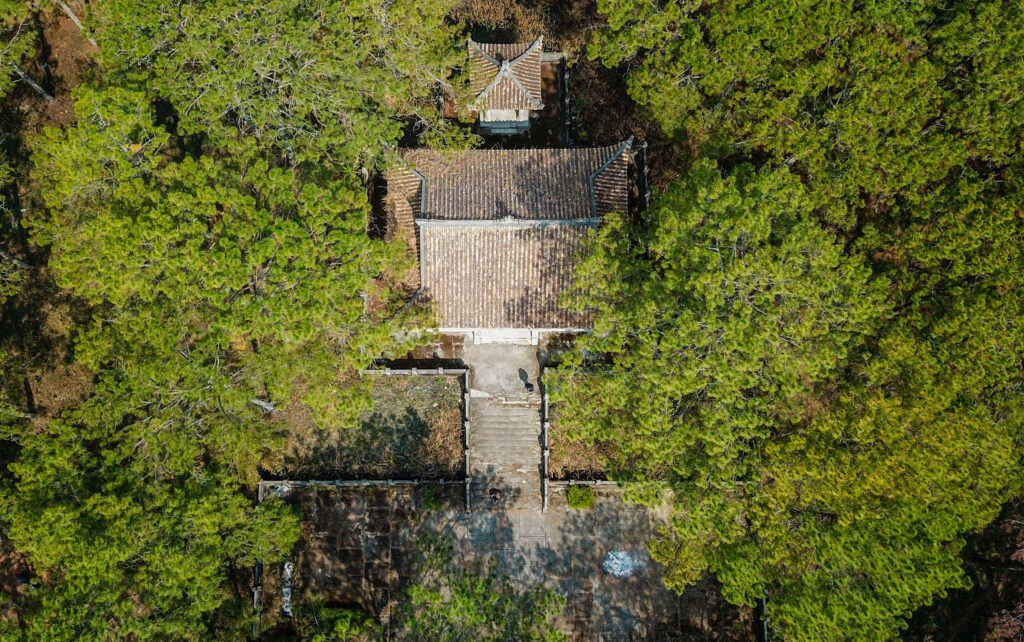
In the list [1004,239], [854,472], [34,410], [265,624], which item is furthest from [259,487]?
[1004,239]

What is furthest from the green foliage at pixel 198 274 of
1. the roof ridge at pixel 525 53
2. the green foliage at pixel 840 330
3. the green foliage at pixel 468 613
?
the roof ridge at pixel 525 53

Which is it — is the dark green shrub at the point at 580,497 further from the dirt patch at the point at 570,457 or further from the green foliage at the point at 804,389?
the green foliage at the point at 804,389

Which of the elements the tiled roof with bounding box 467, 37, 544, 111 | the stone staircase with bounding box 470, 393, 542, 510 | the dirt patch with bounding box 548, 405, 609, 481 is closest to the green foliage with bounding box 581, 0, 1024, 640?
the dirt patch with bounding box 548, 405, 609, 481

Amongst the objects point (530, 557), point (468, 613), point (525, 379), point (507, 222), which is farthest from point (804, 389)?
point (530, 557)

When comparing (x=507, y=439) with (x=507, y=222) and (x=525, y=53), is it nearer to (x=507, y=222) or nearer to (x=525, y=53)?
(x=507, y=222)

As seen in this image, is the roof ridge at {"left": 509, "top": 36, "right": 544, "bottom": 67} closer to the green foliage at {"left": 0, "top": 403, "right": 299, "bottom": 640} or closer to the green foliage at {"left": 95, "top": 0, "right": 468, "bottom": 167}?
the green foliage at {"left": 95, "top": 0, "right": 468, "bottom": 167}
